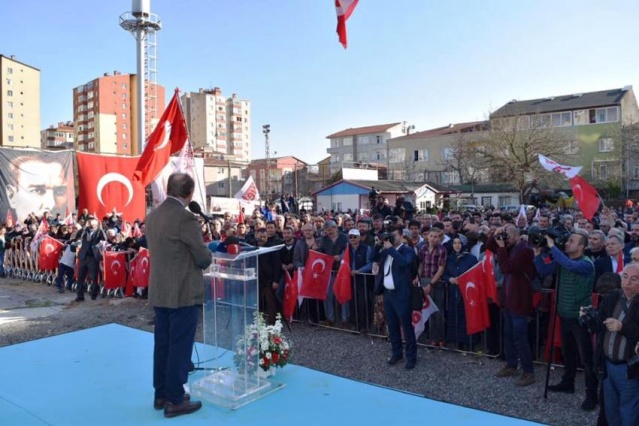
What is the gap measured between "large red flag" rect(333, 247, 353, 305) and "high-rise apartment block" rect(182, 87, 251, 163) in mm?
101685

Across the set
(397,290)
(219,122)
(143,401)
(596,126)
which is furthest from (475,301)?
(219,122)

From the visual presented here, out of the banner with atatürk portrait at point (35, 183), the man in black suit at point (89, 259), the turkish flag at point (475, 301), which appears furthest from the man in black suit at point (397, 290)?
the banner with atatürk portrait at point (35, 183)

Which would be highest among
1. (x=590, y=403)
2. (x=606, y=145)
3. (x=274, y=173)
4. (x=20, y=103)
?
(x=20, y=103)

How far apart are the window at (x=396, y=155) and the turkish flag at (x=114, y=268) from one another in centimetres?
6335

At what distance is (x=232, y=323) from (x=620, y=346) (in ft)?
10.8

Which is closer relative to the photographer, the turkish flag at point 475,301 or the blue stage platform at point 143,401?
the blue stage platform at point 143,401

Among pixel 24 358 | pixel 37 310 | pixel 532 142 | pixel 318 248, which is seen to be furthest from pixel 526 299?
pixel 532 142

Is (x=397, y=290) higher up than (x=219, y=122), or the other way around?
(x=219, y=122)

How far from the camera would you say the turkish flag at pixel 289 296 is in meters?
8.62

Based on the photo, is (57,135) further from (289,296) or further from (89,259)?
(289,296)

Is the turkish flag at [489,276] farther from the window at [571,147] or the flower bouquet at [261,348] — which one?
the window at [571,147]

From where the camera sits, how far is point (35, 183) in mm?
19156

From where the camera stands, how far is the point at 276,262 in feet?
27.4

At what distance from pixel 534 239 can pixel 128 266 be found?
30.4 ft
